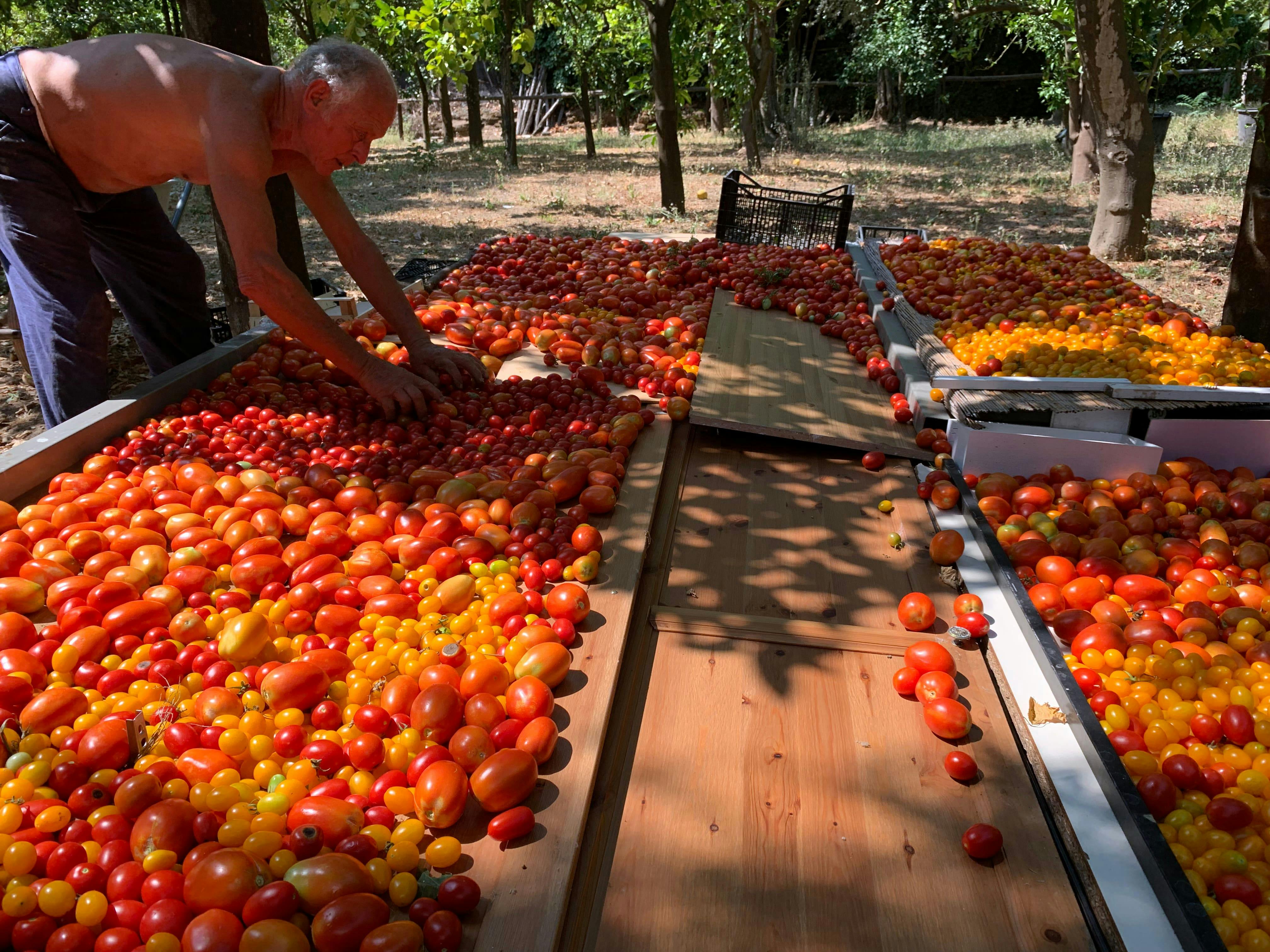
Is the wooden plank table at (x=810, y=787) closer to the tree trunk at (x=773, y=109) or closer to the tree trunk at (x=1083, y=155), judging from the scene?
the tree trunk at (x=1083, y=155)

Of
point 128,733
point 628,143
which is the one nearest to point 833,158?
point 628,143

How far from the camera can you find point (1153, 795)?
1.80 meters

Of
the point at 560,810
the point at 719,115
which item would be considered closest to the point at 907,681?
the point at 560,810

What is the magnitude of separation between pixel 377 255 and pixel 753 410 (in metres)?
1.75

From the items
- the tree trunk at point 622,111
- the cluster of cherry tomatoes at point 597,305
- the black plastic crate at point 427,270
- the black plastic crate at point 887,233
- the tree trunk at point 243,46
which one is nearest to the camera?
the cluster of cherry tomatoes at point 597,305

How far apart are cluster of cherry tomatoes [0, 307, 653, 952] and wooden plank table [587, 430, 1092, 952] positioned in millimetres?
315

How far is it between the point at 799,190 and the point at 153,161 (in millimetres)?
10014

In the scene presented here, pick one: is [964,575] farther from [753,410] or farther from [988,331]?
[988,331]

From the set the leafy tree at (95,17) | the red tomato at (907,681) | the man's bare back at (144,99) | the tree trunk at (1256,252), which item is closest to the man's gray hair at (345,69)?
the man's bare back at (144,99)

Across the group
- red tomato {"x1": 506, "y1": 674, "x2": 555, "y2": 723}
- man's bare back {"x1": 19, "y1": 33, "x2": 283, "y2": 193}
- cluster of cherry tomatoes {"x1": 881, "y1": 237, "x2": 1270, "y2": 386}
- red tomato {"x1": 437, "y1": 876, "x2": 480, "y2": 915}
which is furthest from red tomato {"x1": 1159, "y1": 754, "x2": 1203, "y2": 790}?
man's bare back {"x1": 19, "y1": 33, "x2": 283, "y2": 193}

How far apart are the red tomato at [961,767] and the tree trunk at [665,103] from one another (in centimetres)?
932

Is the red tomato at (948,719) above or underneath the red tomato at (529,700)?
underneath

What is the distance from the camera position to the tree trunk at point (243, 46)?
4430 millimetres

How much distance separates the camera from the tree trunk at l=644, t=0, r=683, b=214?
942 centimetres
